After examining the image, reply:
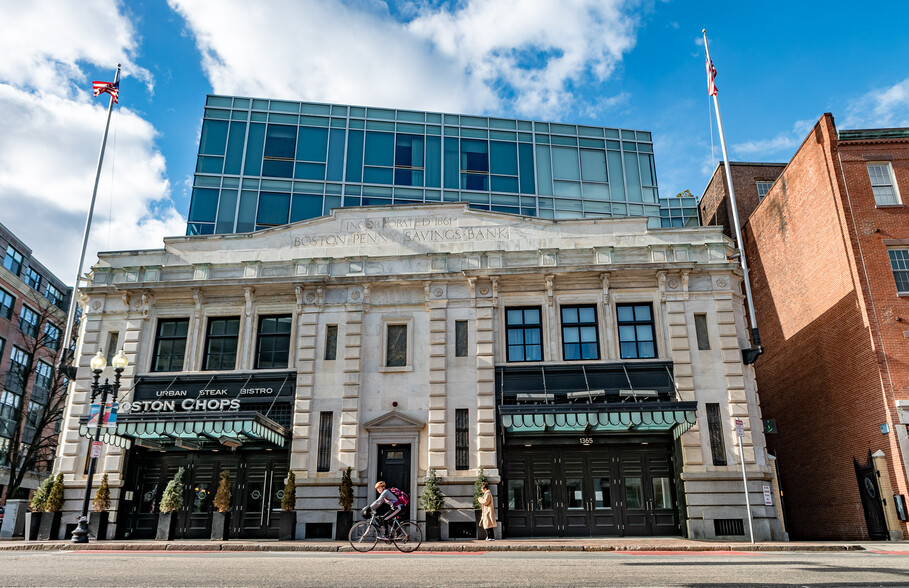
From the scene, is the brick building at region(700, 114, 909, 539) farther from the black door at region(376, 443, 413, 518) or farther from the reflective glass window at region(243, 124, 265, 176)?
the reflective glass window at region(243, 124, 265, 176)

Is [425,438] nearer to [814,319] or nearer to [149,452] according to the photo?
[149,452]

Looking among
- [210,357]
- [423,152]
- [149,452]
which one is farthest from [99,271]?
[423,152]

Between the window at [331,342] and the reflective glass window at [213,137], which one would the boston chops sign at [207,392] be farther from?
the reflective glass window at [213,137]

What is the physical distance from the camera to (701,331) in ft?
83.9

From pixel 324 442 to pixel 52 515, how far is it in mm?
10052

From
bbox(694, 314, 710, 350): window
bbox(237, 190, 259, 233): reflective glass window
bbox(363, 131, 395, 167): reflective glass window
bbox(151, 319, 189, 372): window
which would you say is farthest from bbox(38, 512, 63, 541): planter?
bbox(363, 131, 395, 167): reflective glass window

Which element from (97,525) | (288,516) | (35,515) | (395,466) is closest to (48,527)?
(35,515)

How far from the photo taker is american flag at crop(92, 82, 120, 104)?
29.3m

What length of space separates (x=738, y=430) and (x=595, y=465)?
5.53 metres

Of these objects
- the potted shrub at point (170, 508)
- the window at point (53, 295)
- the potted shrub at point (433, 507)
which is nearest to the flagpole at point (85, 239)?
the potted shrub at point (170, 508)

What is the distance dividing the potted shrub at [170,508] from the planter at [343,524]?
564 cm

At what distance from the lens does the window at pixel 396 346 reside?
86.8 ft

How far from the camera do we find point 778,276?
107 ft

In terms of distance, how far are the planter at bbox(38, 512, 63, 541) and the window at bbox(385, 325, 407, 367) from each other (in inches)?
523
